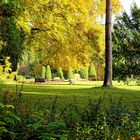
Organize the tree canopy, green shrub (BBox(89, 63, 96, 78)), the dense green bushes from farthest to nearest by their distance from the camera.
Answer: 1. green shrub (BBox(89, 63, 96, 78))
2. the tree canopy
3. the dense green bushes

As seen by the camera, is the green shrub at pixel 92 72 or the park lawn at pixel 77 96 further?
the green shrub at pixel 92 72

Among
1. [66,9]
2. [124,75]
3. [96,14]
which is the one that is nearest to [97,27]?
[96,14]

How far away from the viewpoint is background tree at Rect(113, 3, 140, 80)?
40.0 meters

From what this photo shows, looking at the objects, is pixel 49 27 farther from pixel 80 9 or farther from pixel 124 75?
pixel 124 75

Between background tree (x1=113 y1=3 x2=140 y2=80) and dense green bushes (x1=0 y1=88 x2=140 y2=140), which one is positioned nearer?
dense green bushes (x1=0 y1=88 x2=140 y2=140)

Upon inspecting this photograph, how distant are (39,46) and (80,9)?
4317 millimetres

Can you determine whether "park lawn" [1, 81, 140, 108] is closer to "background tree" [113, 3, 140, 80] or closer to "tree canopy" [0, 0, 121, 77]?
"tree canopy" [0, 0, 121, 77]

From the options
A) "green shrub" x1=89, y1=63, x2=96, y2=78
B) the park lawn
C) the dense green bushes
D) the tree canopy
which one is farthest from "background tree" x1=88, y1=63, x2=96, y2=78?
the dense green bushes

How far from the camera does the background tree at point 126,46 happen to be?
4000 cm

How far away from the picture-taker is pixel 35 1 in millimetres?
26859

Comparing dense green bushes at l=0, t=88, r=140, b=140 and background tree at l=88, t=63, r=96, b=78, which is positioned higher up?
background tree at l=88, t=63, r=96, b=78

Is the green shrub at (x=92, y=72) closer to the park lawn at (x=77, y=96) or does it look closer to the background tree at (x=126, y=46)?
the background tree at (x=126, y=46)

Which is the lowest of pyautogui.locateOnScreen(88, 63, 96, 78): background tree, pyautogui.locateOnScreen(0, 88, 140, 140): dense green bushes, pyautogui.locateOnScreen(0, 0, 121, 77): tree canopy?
pyautogui.locateOnScreen(0, 88, 140, 140): dense green bushes

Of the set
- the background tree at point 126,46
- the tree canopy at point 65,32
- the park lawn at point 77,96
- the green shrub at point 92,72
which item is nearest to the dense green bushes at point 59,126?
the park lawn at point 77,96
